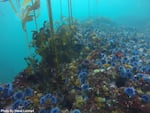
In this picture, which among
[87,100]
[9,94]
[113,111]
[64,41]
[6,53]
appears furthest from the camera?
[6,53]

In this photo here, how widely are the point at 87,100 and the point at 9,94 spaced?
127 cm

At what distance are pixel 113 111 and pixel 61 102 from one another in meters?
1.13

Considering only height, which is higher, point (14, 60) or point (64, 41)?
point (64, 41)

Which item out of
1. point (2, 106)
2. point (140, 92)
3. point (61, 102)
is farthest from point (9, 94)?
point (140, 92)

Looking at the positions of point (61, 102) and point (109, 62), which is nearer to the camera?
point (61, 102)

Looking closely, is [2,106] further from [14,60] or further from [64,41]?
[14,60]

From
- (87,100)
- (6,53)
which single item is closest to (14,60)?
(6,53)

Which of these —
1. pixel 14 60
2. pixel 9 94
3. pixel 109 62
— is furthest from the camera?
pixel 14 60

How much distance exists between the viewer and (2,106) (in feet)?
13.1

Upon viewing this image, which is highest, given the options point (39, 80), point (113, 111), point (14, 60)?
point (113, 111)

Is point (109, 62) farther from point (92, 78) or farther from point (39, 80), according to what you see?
point (39, 80)

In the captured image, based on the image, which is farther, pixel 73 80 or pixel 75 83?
pixel 73 80

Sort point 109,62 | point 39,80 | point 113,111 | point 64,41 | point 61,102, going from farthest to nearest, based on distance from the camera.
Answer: point 64,41 → point 39,80 → point 109,62 → point 61,102 → point 113,111

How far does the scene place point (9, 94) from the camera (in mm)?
4121
